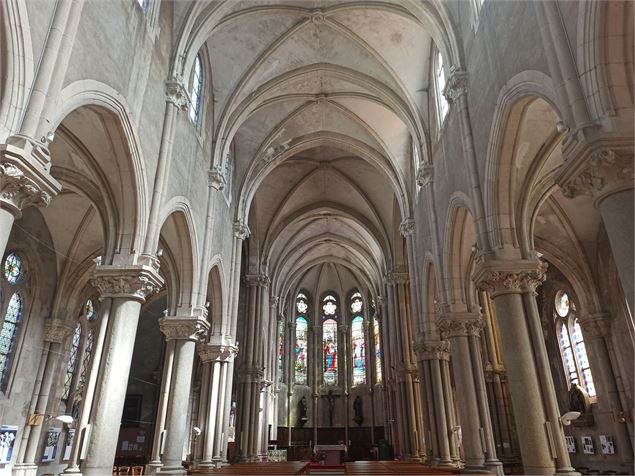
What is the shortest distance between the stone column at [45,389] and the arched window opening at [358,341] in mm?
24306

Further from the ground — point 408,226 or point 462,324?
point 408,226

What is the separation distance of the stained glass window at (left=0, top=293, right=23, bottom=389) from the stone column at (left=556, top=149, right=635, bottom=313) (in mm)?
16517

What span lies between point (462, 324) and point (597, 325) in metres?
7.17

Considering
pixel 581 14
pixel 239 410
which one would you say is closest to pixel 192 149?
pixel 581 14

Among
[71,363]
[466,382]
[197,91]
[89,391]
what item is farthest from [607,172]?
[71,363]

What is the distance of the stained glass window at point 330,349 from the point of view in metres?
38.0

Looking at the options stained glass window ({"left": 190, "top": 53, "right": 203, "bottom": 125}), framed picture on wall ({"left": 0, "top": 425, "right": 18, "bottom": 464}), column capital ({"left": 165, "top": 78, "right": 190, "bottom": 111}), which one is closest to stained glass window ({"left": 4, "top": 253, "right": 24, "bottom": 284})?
framed picture on wall ({"left": 0, "top": 425, "right": 18, "bottom": 464})

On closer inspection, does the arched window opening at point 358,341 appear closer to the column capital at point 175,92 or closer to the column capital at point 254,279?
the column capital at point 254,279

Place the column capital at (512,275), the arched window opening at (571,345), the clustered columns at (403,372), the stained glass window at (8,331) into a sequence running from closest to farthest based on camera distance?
the column capital at (512,275) < the stained glass window at (8,331) < the arched window opening at (571,345) < the clustered columns at (403,372)

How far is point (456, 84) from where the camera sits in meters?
11.5

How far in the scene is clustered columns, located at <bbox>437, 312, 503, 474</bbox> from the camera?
11461 millimetres

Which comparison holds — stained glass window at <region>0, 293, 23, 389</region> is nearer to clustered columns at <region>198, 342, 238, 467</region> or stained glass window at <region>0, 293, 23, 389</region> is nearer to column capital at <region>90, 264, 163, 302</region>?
clustered columns at <region>198, 342, 238, 467</region>

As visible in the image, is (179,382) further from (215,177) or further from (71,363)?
(71,363)

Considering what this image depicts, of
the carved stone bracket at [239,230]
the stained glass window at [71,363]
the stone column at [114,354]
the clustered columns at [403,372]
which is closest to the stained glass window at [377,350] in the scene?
the clustered columns at [403,372]
